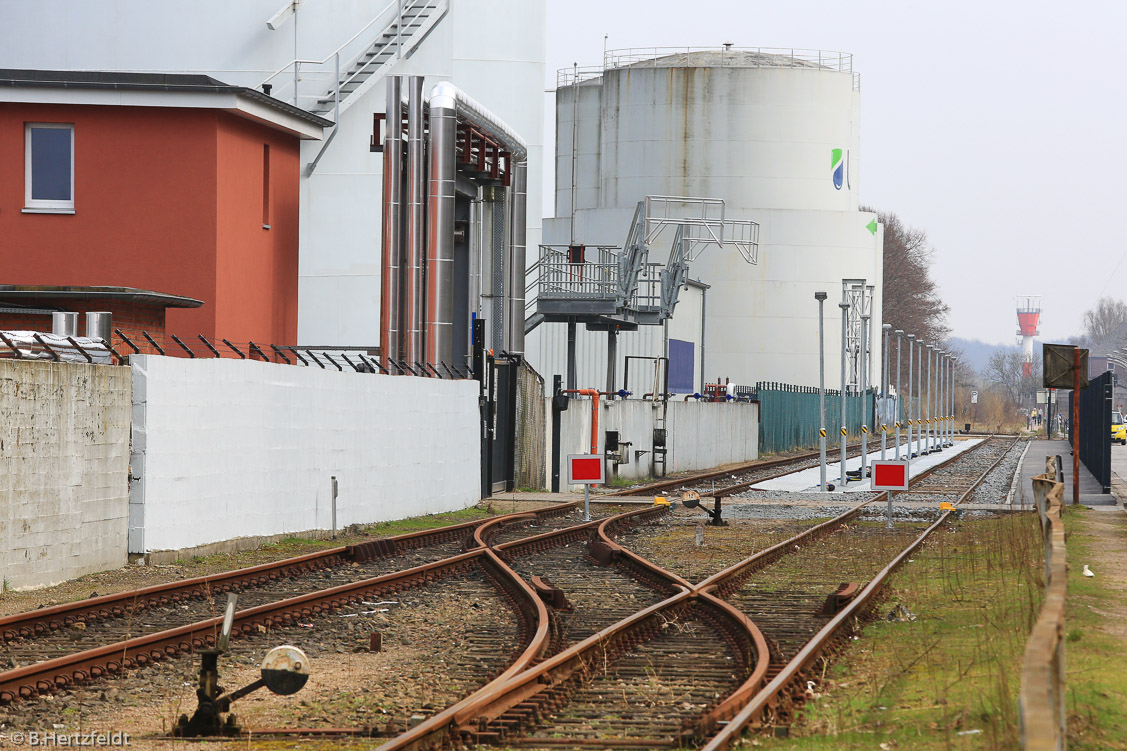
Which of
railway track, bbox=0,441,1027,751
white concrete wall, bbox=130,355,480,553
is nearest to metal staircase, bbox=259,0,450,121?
white concrete wall, bbox=130,355,480,553

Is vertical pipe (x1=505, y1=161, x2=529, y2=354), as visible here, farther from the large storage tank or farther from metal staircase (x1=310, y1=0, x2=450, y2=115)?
the large storage tank

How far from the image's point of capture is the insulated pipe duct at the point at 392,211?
27969 millimetres

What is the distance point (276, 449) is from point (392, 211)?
10154mm

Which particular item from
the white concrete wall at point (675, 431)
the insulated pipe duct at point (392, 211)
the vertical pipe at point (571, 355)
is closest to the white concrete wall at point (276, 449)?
the insulated pipe duct at point (392, 211)

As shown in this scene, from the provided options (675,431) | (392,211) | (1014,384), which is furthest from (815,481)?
(1014,384)

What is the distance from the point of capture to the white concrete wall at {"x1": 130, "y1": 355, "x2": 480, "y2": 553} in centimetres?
1588

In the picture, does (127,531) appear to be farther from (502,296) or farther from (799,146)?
(799,146)

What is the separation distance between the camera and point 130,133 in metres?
26.9

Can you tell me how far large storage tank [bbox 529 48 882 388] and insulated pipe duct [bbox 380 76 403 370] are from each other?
45.1 meters

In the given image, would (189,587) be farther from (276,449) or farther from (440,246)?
(440,246)

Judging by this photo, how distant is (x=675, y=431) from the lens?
143 feet

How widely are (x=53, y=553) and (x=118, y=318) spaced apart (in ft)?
30.2

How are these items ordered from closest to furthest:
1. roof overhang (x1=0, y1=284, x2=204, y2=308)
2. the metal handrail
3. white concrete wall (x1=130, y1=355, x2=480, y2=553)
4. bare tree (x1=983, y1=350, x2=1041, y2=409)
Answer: white concrete wall (x1=130, y1=355, x2=480, y2=553), roof overhang (x1=0, y1=284, x2=204, y2=308), the metal handrail, bare tree (x1=983, y1=350, x2=1041, y2=409)

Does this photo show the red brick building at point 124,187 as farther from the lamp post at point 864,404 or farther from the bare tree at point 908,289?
the bare tree at point 908,289
